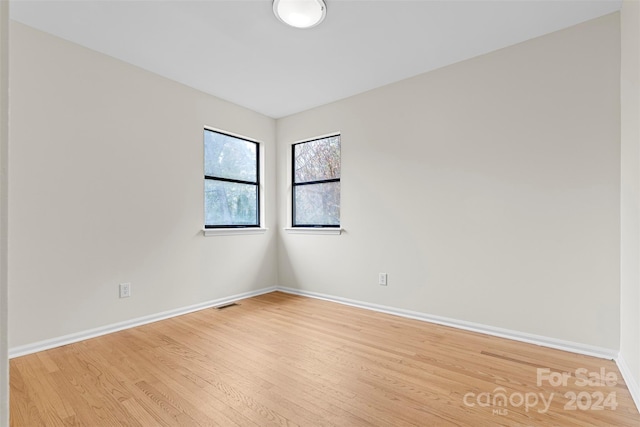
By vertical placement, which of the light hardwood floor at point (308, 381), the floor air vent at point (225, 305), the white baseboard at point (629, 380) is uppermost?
the white baseboard at point (629, 380)

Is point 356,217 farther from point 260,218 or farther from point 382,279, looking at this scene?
point 260,218

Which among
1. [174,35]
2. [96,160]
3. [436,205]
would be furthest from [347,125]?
[96,160]

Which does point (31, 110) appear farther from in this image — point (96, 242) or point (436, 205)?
point (436, 205)

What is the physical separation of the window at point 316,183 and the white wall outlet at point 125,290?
206cm

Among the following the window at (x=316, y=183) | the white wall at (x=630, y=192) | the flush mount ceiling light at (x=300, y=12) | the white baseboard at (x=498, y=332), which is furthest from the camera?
the window at (x=316, y=183)

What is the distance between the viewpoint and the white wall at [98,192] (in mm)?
2203

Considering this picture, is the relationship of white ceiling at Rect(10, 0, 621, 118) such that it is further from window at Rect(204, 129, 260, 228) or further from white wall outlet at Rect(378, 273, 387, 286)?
white wall outlet at Rect(378, 273, 387, 286)

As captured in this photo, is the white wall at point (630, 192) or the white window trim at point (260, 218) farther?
the white window trim at point (260, 218)

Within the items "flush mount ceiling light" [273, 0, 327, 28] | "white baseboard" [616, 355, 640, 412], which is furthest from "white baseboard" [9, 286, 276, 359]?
"white baseboard" [616, 355, 640, 412]

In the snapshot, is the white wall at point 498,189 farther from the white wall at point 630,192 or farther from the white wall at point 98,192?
the white wall at point 98,192

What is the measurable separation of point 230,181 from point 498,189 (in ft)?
9.46

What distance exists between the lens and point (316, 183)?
154 inches

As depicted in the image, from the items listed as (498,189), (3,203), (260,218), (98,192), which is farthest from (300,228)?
(3,203)

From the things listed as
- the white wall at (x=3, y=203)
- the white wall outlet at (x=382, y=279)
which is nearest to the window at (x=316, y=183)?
the white wall outlet at (x=382, y=279)
